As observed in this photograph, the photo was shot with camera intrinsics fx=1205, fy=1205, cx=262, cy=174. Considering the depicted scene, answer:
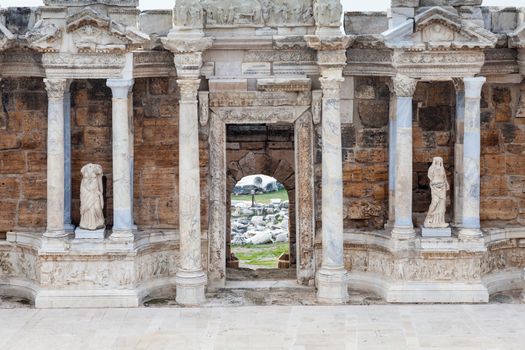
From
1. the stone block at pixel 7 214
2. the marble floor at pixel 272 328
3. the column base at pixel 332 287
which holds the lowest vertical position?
the marble floor at pixel 272 328

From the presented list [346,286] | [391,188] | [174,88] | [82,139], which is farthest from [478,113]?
[82,139]

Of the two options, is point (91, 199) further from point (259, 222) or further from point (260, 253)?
point (259, 222)

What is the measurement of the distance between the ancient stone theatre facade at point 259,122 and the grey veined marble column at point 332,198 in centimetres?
3

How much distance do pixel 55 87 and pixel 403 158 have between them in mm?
5551

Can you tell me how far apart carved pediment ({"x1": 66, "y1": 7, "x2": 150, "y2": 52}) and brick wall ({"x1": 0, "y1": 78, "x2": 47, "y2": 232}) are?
1728mm

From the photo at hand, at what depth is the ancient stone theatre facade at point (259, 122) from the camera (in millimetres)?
18703

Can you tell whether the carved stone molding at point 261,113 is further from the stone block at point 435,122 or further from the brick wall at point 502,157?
the brick wall at point 502,157

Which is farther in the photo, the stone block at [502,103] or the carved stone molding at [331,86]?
the stone block at [502,103]

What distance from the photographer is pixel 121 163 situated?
18.8 meters

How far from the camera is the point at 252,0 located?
62.8 ft

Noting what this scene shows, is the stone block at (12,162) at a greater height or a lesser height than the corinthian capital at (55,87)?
lesser

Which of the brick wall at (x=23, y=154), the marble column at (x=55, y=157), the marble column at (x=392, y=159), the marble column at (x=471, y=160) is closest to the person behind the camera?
the marble column at (x=55, y=157)

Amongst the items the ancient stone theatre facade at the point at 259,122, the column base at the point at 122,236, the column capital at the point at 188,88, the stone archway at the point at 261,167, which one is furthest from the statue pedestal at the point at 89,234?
the stone archway at the point at 261,167

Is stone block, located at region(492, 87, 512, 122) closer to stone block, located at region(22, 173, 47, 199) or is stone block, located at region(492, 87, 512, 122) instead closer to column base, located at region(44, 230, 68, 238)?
column base, located at region(44, 230, 68, 238)
